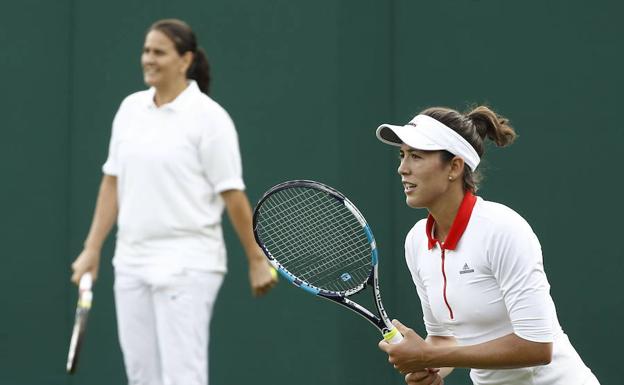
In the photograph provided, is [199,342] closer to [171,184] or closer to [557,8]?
[171,184]

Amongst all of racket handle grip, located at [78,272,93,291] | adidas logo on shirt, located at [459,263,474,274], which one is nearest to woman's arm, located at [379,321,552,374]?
adidas logo on shirt, located at [459,263,474,274]

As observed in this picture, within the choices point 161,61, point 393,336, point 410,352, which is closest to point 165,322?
point 161,61

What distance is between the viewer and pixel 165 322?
4746 mm

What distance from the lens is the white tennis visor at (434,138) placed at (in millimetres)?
3465

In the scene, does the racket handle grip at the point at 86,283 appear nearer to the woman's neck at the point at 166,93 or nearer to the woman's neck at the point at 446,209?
the woman's neck at the point at 166,93

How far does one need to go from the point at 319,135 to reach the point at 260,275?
98 cm

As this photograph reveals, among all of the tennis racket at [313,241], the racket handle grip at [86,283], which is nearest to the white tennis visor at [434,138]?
the tennis racket at [313,241]

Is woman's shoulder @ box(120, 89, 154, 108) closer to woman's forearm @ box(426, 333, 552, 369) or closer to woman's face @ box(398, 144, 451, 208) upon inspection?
woman's face @ box(398, 144, 451, 208)

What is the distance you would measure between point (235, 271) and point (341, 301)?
7.26ft

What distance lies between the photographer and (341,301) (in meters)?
3.68

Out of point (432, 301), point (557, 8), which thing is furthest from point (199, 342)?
point (557, 8)

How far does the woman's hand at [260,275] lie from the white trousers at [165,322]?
0.45ft

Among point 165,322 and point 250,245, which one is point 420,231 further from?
point 165,322

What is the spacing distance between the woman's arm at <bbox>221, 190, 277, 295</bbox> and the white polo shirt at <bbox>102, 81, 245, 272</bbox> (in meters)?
0.04
